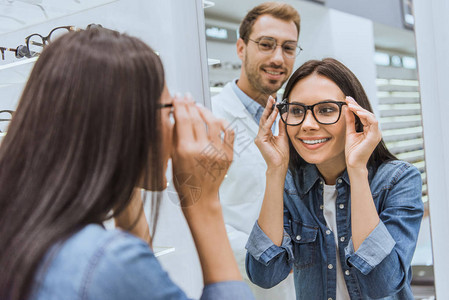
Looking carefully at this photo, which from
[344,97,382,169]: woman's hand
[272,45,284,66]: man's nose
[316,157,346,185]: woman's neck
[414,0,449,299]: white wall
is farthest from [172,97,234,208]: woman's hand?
[414,0,449,299]: white wall

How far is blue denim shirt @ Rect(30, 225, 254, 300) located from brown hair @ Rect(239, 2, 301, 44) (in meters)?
1.07

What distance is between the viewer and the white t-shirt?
139cm

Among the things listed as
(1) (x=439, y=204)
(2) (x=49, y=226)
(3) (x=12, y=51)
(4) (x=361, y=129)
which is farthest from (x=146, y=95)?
(1) (x=439, y=204)

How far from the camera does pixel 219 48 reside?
5.85 feet

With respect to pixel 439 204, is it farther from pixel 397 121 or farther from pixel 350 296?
pixel 350 296

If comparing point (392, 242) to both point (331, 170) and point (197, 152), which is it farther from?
point (197, 152)

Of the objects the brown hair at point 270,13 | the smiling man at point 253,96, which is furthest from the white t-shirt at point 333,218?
the brown hair at point 270,13

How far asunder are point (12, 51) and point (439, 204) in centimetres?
151

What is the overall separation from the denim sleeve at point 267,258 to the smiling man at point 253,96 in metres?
0.19

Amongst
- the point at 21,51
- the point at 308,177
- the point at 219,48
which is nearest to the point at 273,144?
the point at 308,177

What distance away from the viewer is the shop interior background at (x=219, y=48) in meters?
1.66

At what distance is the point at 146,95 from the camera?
2.67 ft

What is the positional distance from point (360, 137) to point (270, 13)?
1.84 feet

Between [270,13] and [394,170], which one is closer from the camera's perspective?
[394,170]
